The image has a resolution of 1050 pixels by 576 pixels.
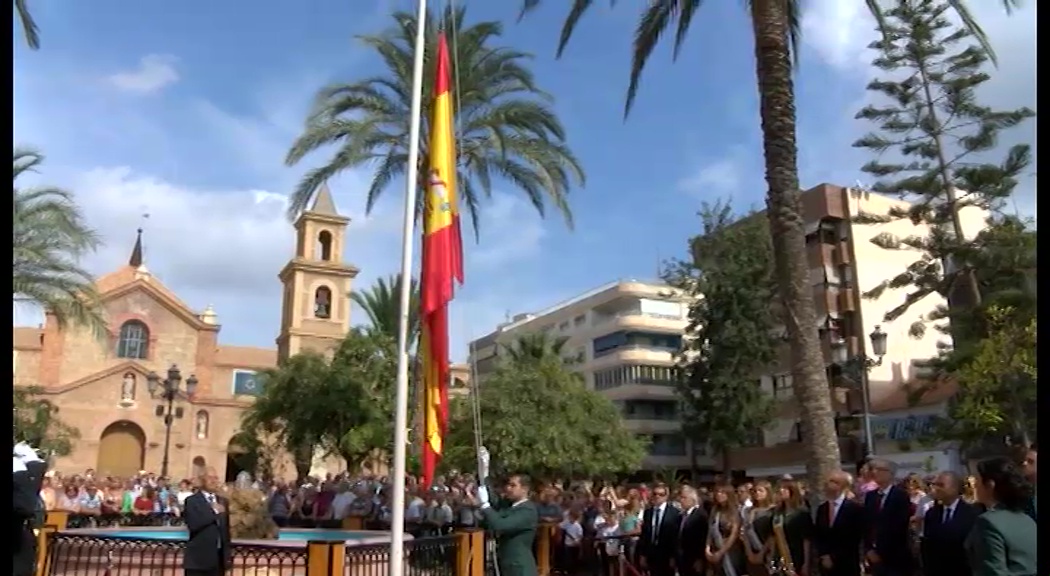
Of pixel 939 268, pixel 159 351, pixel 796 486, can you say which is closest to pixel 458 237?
pixel 796 486

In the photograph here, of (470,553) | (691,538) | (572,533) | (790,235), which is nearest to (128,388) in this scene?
(572,533)

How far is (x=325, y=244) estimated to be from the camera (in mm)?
57125

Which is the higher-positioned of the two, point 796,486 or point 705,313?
point 705,313

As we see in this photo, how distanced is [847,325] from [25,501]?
136 ft

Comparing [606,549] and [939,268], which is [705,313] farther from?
[606,549]

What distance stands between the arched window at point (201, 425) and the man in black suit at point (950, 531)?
1974 inches

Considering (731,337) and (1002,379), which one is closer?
(1002,379)

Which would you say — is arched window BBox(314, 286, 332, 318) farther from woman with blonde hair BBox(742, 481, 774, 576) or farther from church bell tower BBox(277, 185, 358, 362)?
woman with blonde hair BBox(742, 481, 774, 576)

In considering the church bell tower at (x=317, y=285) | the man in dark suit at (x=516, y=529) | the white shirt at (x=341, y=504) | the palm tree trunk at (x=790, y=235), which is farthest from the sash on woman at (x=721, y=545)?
the church bell tower at (x=317, y=285)

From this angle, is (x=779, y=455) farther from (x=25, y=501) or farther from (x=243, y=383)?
(x=25, y=501)

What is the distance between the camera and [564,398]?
36.2 meters

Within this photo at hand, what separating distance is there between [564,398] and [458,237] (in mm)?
27655

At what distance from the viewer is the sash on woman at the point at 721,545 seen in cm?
1065
